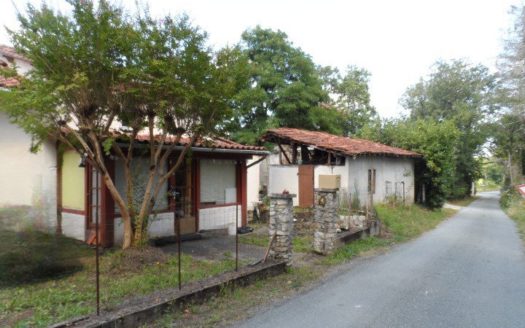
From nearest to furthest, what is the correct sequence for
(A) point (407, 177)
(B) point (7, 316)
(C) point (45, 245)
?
(B) point (7, 316) < (C) point (45, 245) < (A) point (407, 177)

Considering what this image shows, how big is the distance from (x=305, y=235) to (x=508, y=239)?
7.17 metres

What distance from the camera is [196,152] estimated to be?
1034 centimetres

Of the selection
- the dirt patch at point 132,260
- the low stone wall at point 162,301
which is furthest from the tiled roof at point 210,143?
the low stone wall at point 162,301

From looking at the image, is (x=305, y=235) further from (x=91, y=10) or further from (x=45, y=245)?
(x=91, y=10)

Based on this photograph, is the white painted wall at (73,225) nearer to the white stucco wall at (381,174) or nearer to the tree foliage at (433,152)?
the white stucco wall at (381,174)

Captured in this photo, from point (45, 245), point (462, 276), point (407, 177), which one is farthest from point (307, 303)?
point (407, 177)

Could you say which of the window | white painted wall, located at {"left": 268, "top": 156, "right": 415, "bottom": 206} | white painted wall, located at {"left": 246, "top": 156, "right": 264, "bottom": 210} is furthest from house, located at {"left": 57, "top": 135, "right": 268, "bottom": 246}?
the window

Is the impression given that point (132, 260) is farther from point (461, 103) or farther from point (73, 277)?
point (461, 103)

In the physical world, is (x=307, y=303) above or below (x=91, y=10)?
below

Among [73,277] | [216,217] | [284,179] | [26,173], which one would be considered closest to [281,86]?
[284,179]

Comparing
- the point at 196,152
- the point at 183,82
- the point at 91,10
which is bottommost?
the point at 196,152

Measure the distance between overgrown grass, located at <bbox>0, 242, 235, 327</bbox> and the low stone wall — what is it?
0.41m

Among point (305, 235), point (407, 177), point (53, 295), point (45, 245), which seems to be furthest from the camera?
point (407, 177)

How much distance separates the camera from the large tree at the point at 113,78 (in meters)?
6.18
